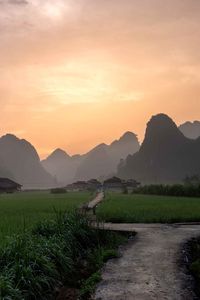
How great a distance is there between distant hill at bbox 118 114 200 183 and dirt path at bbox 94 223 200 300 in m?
150

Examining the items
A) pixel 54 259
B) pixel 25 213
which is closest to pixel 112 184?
pixel 25 213

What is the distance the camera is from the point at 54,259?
10086 millimetres

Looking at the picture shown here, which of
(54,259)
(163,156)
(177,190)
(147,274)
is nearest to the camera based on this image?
(147,274)

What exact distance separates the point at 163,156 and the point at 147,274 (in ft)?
560

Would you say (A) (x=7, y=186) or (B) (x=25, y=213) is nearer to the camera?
(B) (x=25, y=213)

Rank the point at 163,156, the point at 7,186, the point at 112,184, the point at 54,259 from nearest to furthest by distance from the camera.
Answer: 1. the point at 54,259
2. the point at 7,186
3. the point at 112,184
4. the point at 163,156

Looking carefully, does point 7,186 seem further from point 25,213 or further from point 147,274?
point 147,274

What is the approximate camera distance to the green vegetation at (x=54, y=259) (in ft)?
26.6

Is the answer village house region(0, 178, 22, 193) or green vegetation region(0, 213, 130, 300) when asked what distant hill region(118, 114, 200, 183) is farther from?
green vegetation region(0, 213, 130, 300)

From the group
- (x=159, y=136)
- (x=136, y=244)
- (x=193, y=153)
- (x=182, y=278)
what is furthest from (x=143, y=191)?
(x=159, y=136)

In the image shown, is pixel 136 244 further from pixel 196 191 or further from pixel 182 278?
pixel 196 191

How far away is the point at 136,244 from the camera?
13422mm

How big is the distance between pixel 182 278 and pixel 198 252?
3.59 m

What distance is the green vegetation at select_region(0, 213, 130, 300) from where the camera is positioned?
8117mm
